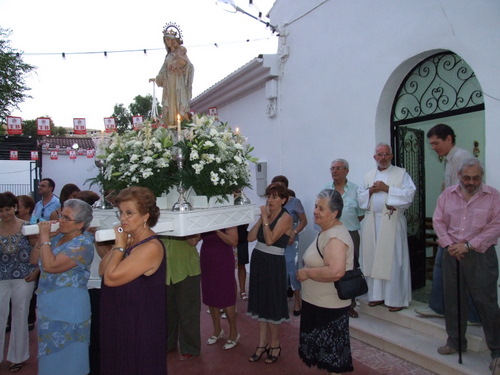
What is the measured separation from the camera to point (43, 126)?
17.3m

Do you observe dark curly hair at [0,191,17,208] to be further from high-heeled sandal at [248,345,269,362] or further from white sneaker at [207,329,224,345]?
high-heeled sandal at [248,345,269,362]

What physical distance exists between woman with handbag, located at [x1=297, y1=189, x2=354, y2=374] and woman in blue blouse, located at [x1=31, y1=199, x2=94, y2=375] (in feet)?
5.70

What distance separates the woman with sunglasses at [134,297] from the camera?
8.48 feet

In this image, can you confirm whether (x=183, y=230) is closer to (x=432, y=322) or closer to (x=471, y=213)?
(x=471, y=213)

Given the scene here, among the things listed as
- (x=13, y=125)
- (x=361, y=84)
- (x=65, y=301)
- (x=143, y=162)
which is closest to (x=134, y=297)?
(x=65, y=301)

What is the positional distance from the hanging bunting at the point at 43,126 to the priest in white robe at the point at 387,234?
16.0 m

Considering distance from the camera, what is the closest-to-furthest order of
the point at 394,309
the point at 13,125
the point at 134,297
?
the point at 134,297 → the point at 394,309 → the point at 13,125

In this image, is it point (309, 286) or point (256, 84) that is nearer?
point (309, 286)

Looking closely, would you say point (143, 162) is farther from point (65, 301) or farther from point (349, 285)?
point (349, 285)

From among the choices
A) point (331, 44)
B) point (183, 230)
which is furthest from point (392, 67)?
point (183, 230)

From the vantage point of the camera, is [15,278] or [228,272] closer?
[15,278]

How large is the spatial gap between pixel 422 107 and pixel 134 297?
13.9 feet

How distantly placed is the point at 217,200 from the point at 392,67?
10.4 ft

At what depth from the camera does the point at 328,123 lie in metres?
6.35
